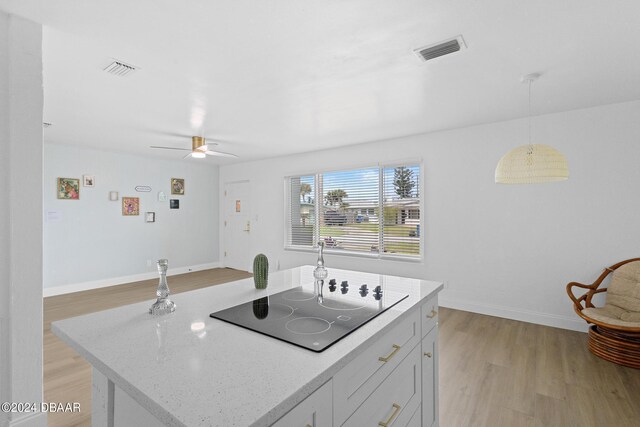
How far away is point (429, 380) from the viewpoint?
5.52 feet

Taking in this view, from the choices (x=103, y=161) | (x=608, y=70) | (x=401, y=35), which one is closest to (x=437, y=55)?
(x=401, y=35)

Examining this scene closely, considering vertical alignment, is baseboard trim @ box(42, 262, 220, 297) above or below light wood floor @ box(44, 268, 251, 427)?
above

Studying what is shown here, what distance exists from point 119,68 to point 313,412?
2.72 m

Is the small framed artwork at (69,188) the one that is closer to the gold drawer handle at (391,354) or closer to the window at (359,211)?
the window at (359,211)

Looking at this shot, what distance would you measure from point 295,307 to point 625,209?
12.1 feet

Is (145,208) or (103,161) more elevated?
(103,161)

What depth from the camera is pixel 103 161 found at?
5.31m

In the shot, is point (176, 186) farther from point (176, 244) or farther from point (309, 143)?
point (309, 143)

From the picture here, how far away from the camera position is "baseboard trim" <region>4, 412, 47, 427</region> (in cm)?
173

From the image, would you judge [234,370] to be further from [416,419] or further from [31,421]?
[31,421]

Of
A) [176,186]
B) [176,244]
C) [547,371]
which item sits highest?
[176,186]

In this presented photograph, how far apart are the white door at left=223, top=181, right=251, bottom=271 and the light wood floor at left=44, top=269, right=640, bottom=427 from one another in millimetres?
3677

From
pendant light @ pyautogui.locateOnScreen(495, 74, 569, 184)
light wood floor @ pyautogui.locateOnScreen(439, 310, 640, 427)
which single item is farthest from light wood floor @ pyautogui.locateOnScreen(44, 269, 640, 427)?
pendant light @ pyautogui.locateOnScreen(495, 74, 569, 184)

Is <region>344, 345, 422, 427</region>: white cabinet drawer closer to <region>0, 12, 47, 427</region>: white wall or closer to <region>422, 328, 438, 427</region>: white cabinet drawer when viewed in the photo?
<region>422, 328, 438, 427</region>: white cabinet drawer
